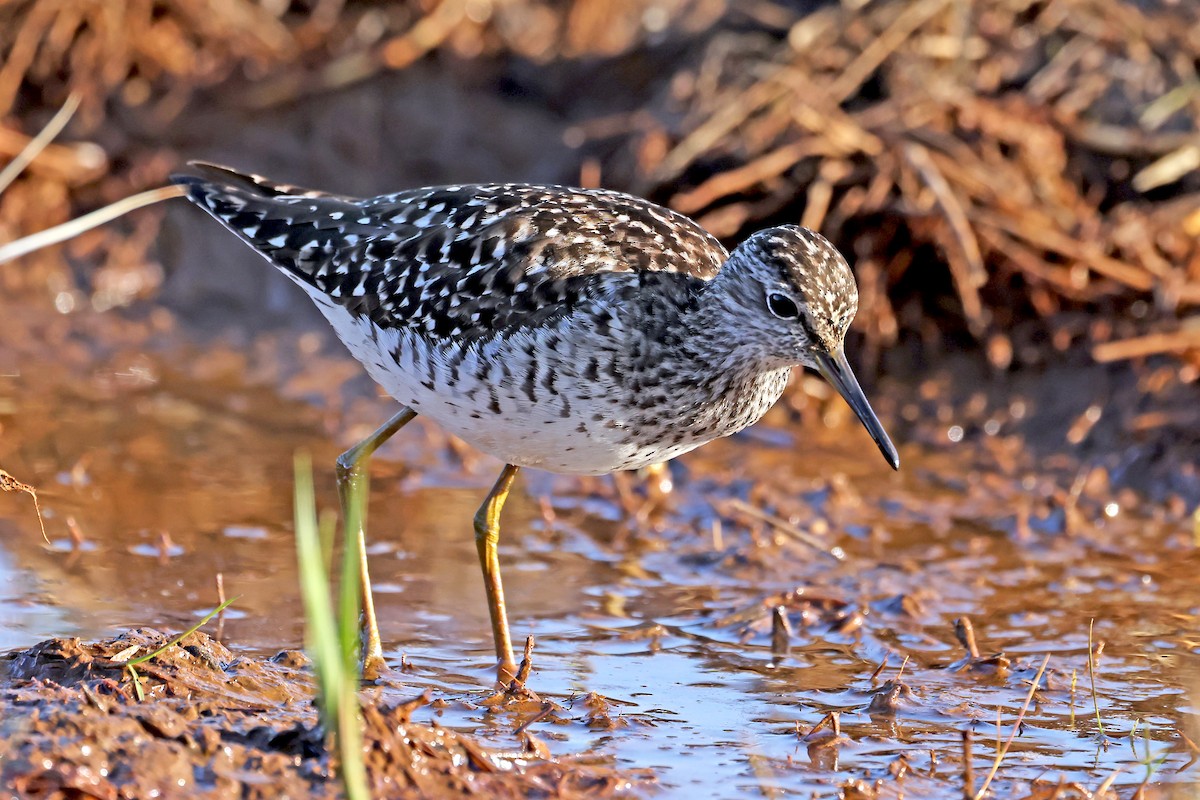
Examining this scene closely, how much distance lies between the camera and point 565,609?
6.72 meters

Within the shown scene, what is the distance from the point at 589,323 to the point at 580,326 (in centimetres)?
4

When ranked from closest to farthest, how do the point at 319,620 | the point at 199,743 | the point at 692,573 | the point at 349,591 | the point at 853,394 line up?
1. the point at 319,620
2. the point at 349,591
3. the point at 199,743
4. the point at 853,394
5. the point at 692,573

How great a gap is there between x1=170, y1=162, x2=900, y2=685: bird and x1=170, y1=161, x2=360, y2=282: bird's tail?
0.30m

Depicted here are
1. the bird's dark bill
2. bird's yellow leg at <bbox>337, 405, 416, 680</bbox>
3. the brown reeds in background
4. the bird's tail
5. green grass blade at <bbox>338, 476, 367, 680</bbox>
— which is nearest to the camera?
green grass blade at <bbox>338, 476, 367, 680</bbox>

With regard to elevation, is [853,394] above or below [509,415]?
above

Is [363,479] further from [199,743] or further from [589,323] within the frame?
[199,743]

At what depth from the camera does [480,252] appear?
20.2ft

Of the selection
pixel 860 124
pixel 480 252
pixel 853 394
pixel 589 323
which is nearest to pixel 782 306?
pixel 853 394

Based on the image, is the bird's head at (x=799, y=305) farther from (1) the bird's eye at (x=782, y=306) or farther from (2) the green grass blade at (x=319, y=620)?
(2) the green grass blade at (x=319, y=620)

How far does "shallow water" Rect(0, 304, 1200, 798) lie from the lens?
537cm

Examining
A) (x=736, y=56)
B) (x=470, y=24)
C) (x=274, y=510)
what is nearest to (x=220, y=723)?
(x=274, y=510)

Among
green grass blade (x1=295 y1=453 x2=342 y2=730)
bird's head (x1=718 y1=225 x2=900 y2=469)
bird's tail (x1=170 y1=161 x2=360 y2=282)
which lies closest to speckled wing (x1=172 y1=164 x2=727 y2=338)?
bird's tail (x1=170 y1=161 x2=360 y2=282)

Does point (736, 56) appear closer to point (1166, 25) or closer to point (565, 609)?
point (1166, 25)

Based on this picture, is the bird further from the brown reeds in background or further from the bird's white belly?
the brown reeds in background
